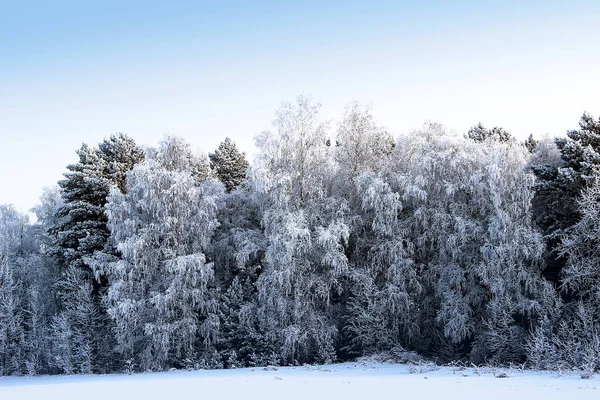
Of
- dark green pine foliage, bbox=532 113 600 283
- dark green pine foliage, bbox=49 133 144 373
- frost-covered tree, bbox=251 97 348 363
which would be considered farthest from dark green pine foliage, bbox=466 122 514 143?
dark green pine foliage, bbox=49 133 144 373

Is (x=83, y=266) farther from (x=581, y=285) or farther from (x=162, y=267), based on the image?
(x=581, y=285)

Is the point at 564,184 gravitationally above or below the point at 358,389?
above

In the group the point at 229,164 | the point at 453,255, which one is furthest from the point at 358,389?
the point at 229,164

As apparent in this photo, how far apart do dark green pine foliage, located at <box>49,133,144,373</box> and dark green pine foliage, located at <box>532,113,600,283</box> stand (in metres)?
19.7

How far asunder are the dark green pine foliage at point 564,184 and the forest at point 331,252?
0.25 ft

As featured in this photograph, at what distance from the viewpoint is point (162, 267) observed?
925 inches

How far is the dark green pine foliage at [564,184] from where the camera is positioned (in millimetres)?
18438

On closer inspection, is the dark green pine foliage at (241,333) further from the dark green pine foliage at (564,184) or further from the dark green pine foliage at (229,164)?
the dark green pine foliage at (564,184)

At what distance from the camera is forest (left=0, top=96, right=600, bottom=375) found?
1969cm

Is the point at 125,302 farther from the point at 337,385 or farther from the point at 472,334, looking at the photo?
the point at 472,334

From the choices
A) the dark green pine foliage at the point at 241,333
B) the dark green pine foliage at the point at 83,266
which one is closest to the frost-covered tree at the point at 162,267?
the dark green pine foliage at the point at 241,333

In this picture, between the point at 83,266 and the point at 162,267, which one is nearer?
the point at 162,267

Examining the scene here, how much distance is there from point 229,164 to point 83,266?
13.6m

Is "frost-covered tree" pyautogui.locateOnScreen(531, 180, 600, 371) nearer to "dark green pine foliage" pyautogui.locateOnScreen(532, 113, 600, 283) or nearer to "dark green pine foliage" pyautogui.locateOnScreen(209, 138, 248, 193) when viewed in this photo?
"dark green pine foliage" pyautogui.locateOnScreen(532, 113, 600, 283)
